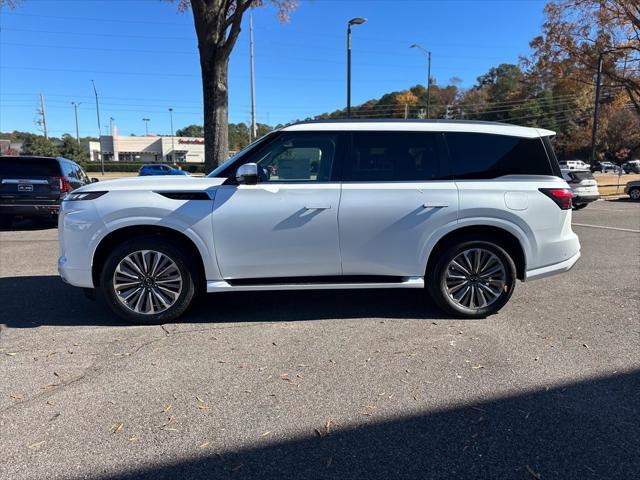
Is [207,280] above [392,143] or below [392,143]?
below

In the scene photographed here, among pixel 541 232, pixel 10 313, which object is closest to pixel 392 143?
pixel 541 232

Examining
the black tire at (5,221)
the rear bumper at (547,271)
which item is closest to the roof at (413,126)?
the rear bumper at (547,271)

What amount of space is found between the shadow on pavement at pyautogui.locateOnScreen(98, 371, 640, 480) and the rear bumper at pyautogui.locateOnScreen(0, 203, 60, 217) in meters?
9.59

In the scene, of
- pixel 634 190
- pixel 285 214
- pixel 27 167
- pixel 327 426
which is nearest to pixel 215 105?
pixel 27 167

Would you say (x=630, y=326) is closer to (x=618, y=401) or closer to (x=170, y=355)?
(x=618, y=401)

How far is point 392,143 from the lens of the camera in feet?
15.9

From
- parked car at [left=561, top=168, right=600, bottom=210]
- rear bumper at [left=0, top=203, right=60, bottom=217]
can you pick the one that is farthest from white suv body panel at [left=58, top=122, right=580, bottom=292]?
parked car at [left=561, top=168, right=600, bottom=210]

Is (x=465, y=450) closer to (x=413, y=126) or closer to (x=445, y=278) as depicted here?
(x=445, y=278)

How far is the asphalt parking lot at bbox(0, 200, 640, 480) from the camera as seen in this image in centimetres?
264

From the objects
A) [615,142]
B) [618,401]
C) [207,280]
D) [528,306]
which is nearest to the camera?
[618,401]

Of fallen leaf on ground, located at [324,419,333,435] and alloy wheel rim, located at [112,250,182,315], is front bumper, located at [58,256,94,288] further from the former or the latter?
fallen leaf on ground, located at [324,419,333,435]

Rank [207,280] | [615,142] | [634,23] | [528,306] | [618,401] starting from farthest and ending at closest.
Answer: [615,142] < [634,23] < [528,306] < [207,280] < [618,401]

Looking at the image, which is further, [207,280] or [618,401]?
[207,280]

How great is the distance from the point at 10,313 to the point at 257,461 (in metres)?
3.81
